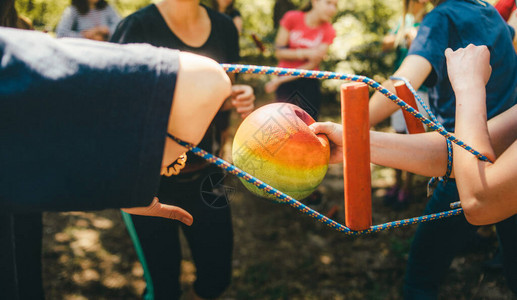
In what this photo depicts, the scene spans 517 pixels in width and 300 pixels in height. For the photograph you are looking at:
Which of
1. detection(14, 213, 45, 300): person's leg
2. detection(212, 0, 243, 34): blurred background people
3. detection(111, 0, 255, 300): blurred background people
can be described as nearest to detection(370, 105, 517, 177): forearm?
detection(111, 0, 255, 300): blurred background people

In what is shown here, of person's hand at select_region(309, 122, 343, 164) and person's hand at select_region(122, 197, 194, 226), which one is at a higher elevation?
person's hand at select_region(309, 122, 343, 164)

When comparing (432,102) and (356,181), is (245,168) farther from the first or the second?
(432,102)

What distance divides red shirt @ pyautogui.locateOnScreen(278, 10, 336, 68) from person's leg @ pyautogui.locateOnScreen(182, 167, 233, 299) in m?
2.37

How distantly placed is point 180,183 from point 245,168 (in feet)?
2.68

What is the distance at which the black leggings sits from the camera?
73.3 inches

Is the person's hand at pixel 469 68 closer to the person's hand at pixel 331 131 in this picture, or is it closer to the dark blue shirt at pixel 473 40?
the dark blue shirt at pixel 473 40

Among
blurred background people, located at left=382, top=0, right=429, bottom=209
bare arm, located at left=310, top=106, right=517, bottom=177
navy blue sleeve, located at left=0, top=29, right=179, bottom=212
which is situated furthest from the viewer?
blurred background people, located at left=382, top=0, right=429, bottom=209

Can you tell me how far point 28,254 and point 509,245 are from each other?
2504 mm

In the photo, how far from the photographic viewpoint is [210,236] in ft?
6.53

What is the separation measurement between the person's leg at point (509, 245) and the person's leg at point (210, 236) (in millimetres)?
1422

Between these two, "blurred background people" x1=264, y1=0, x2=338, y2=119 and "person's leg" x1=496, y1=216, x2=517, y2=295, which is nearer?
"person's leg" x1=496, y1=216, x2=517, y2=295

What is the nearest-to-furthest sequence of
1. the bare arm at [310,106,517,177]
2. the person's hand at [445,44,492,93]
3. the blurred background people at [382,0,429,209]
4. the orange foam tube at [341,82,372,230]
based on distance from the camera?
the orange foam tube at [341,82,372,230] < the person's hand at [445,44,492,93] < the bare arm at [310,106,517,177] < the blurred background people at [382,0,429,209]

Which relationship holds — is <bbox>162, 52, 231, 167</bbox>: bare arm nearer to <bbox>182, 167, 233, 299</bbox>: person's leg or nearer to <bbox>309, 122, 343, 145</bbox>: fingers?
<bbox>309, 122, 343, 145</bbox>: fingers

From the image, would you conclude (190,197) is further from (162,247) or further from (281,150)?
(281,150)
